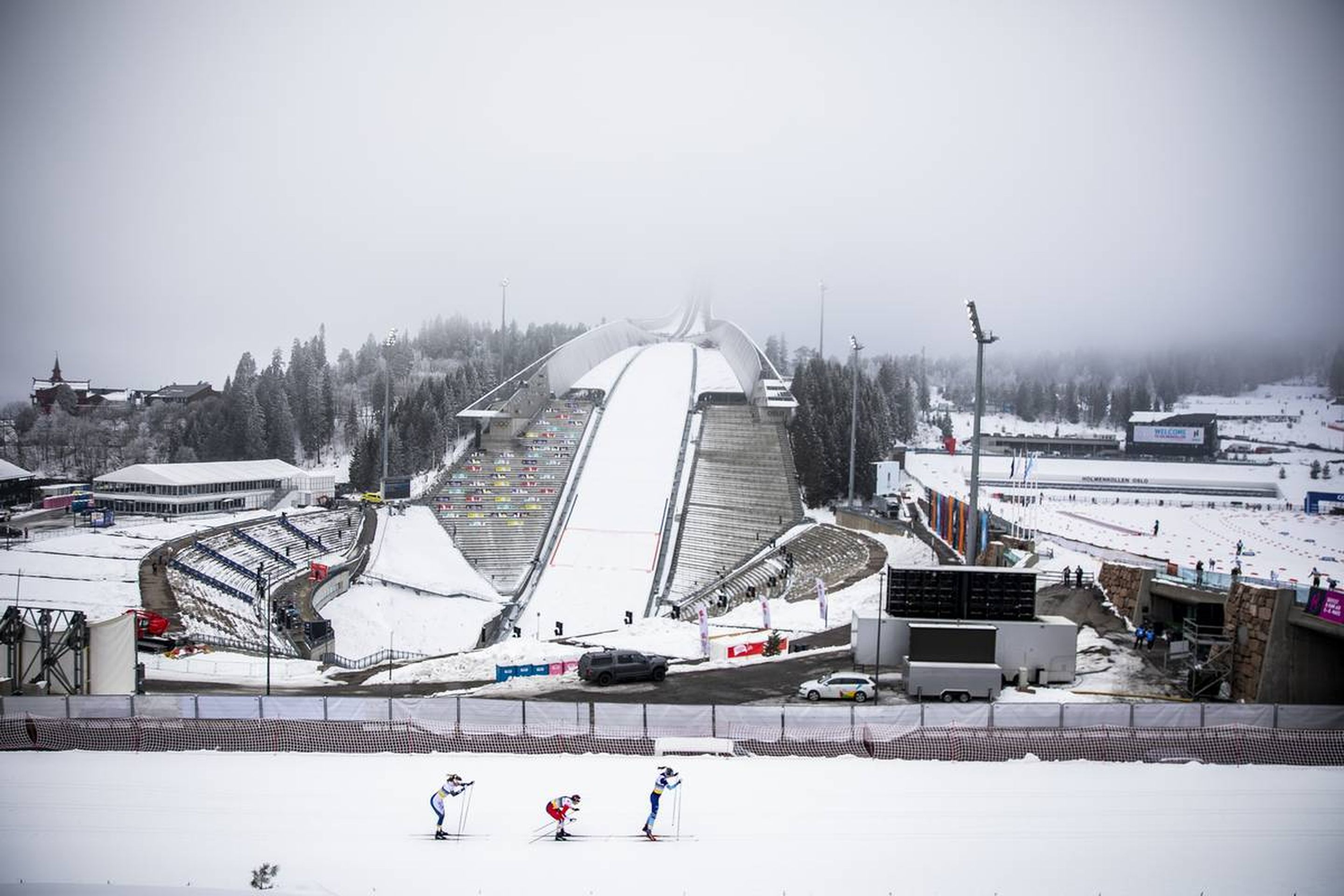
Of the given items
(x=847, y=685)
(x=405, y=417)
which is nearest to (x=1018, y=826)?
(x=847, y=685)

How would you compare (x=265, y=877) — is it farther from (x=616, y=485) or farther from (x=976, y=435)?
(x=616, y=485)

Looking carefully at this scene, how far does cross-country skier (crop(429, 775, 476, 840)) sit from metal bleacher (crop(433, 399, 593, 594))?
2587 centimetres

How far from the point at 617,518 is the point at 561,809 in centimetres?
3281

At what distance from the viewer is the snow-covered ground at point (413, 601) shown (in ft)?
93.9

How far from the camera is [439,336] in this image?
14700 centimetres

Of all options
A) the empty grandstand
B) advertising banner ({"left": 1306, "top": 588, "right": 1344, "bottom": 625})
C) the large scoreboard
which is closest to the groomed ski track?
the empty grandstand

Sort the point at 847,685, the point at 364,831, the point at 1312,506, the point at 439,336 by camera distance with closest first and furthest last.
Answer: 1. the point at 364,831
2. the point at 847,685
3. the point at 1312,506
4. the point at 439,336

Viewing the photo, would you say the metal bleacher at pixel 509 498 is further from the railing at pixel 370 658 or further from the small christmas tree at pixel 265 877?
the small christmas tree at pixel 265 877

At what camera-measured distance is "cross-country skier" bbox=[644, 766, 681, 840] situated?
9.98 meters

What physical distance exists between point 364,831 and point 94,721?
209 inches

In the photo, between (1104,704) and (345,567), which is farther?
(345,567)

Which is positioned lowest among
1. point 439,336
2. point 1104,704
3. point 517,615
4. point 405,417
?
point 517,615

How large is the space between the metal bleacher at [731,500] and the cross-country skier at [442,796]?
2402 cm

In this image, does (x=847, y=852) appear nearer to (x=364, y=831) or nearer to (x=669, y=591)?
(x=364, y=831)
